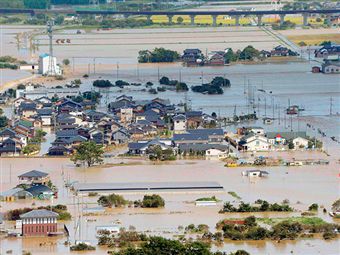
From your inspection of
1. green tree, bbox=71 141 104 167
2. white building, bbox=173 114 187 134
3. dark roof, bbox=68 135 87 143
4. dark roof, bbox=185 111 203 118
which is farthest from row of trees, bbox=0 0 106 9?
green tree, bbox=71 141 104 167

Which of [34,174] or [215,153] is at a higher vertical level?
[34,174]

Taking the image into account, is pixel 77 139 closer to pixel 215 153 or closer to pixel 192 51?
pixel 215 153

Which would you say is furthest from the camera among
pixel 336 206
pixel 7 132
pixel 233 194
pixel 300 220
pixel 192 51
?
pixel 192 51

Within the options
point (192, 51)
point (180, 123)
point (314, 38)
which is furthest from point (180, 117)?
point (314, 38)

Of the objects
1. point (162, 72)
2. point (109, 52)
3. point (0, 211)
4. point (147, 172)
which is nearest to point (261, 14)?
point (109, 52)

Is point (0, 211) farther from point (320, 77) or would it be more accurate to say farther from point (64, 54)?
point (64, 54)

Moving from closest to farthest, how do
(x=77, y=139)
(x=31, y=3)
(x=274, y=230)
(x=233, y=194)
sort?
(x=274, y=230) < (x=233, y=194) < (x=77, y=139) < (x=31, y=3)
